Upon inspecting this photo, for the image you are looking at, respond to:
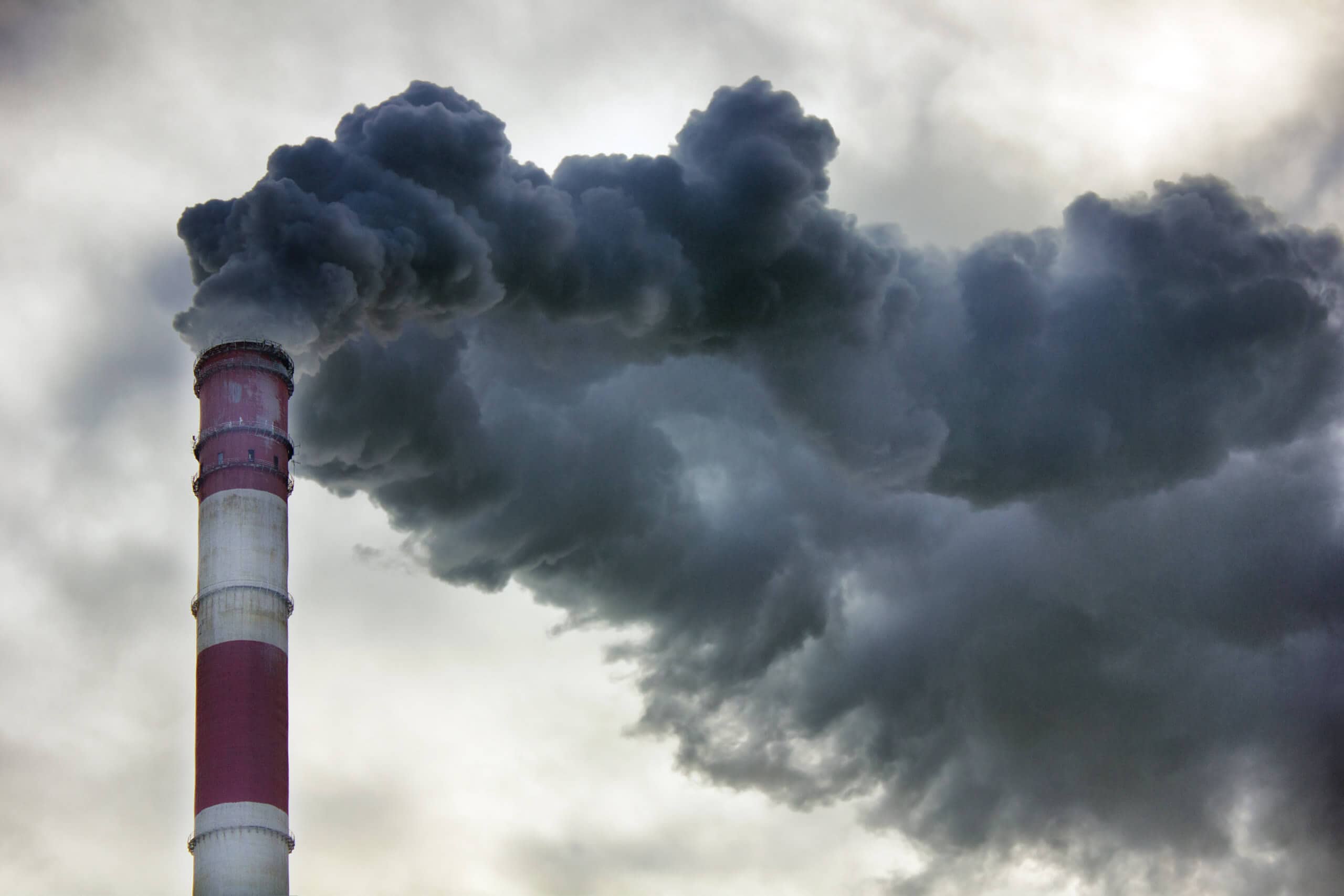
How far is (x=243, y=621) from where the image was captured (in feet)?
160

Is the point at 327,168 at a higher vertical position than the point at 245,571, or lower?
higher

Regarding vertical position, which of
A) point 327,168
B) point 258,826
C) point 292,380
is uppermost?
point 327,168

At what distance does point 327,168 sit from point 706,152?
16.3m

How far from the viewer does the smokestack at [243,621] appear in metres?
46.0

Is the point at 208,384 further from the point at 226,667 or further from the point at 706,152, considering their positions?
the point at 706,152

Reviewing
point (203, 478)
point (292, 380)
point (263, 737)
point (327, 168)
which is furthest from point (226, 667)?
point (327, 168)

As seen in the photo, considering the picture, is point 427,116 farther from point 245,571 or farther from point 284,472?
point 245,571

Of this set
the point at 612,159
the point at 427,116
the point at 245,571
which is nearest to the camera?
the point at 245,571

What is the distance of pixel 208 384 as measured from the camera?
51.6 m

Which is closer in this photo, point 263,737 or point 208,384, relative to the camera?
point 263,737

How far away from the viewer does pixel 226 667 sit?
157ft

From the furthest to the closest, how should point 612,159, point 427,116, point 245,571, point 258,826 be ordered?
1. point 612,159
2. point 427,116
3. point 245,571
4. point 258,826

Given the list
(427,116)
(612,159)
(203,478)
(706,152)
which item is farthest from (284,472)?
(706,152)

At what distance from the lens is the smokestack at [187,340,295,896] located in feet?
151
